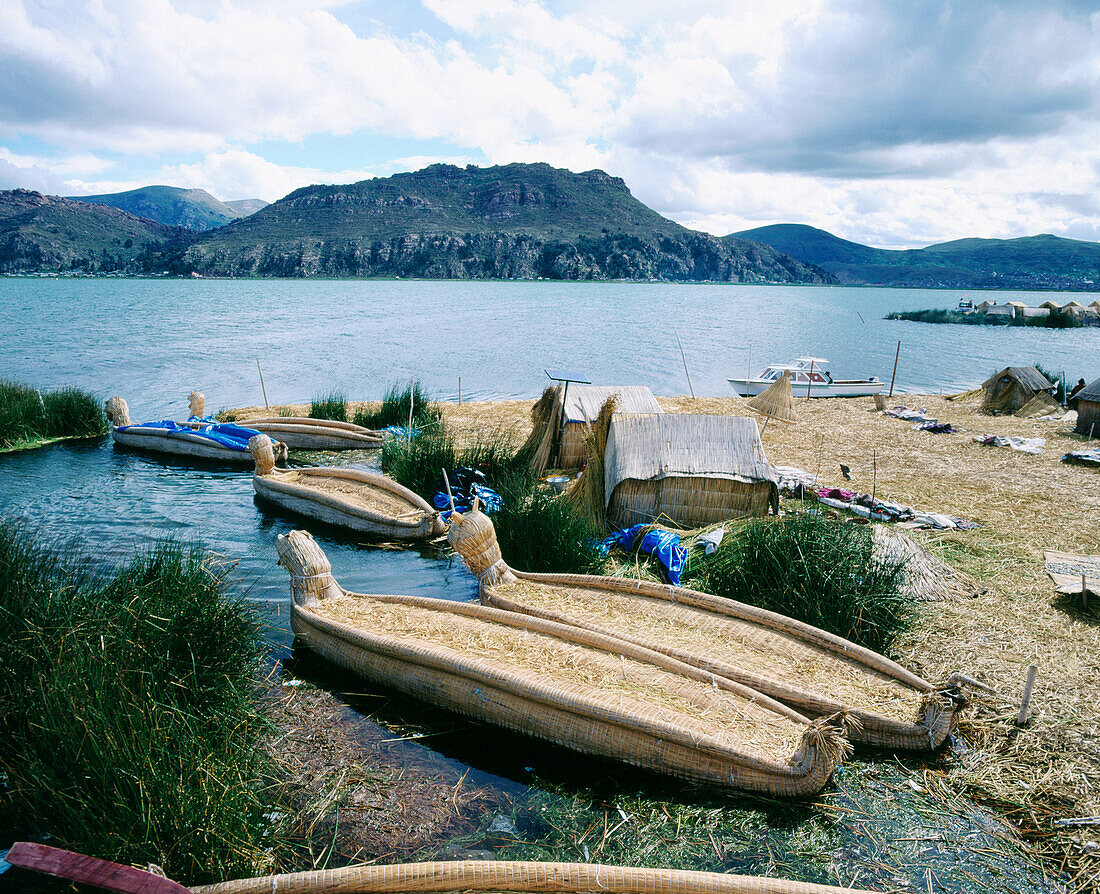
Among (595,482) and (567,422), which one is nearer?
(595,482)

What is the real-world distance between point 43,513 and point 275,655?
6.40m

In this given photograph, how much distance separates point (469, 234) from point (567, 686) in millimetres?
133146

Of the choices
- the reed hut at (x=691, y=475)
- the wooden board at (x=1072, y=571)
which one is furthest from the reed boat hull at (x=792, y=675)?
the wooden board at (x=1072, y=571)

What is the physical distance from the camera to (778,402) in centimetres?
1145

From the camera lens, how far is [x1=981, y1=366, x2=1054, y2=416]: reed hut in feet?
57.9

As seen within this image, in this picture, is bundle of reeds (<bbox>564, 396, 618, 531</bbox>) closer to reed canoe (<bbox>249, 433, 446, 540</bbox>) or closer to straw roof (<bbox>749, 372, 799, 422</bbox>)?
reed canoe (<bbox>249, 433, 446, 540</bbox>)

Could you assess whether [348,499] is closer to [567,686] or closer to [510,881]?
[567,686]

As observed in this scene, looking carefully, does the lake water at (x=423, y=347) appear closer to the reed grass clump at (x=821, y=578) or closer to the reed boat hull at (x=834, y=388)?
the reed boat hull at (x=834, y=388)

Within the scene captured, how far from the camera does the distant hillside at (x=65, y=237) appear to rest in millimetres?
119688

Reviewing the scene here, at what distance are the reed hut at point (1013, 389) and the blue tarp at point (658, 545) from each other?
49.5 ft

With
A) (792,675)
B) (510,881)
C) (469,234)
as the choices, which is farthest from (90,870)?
(469,234)

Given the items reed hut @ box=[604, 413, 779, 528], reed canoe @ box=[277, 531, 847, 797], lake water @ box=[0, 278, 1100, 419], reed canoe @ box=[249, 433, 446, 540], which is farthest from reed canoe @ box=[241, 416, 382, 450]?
reed canoe @ box=[277, 531, 847, 797]

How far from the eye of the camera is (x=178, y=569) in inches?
208

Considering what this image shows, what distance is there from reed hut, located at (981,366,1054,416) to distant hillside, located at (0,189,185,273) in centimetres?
14353
